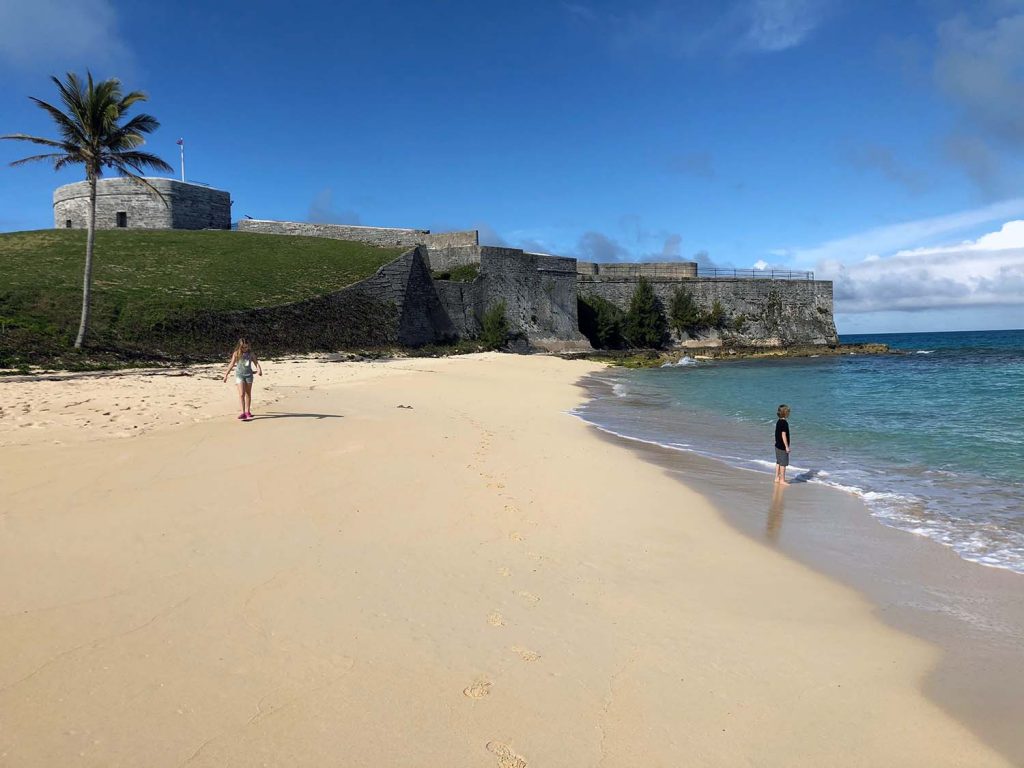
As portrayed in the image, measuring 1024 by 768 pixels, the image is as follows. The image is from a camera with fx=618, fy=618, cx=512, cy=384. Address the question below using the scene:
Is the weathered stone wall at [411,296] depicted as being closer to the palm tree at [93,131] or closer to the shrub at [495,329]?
the shrub at [495,329]

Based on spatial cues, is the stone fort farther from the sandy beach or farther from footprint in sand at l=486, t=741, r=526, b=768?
footprint in sand at l=486, t=741, r=526, b=768

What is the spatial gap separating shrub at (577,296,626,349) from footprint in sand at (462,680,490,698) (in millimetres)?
41664

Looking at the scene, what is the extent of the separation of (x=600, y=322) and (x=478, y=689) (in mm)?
42586

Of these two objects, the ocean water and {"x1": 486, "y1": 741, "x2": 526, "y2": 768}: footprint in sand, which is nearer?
{"x1": 486, "y1": 741, "x2": 526, "y2": 768}: footprint in sand

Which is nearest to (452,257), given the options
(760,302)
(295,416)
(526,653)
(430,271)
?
(430,271)

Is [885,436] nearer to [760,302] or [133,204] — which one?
[133,204]

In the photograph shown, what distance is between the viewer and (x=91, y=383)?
12.3m

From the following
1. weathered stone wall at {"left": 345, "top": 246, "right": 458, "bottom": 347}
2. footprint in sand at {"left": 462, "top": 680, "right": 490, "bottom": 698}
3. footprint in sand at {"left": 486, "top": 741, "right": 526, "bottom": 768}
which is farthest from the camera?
weathered stone wall at {"left": 345, "top": 246, "right": 458, "bottom": 347}

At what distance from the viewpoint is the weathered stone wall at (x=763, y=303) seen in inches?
1908

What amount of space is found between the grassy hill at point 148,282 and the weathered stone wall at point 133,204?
4.40 m

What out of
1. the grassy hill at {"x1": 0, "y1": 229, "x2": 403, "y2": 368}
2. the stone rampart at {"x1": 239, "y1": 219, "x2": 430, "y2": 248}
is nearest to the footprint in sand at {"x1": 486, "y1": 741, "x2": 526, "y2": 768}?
the grassy hill at {"x1": 0, "y1": 229, "x2": 403, "y2": 368}

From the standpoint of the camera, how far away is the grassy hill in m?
17.4

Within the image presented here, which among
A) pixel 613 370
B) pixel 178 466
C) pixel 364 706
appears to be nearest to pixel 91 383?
pixel 178 466

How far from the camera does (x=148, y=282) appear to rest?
77.3 feet
